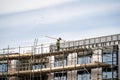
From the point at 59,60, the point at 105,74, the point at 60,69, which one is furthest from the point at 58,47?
the point at 105,74

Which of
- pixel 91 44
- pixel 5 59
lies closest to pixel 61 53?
pixel 91 44

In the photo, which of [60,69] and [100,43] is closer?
[60,69]

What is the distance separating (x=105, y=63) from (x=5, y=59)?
14.8 metres

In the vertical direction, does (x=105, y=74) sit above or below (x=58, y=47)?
below

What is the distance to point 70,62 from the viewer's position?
43281 millimetres

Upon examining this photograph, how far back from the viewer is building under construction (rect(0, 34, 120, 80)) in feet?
129

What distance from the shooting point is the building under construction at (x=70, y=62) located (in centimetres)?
3941

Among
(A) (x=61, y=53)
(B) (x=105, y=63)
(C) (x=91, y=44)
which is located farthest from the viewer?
A: (C) (x=91, y=44)

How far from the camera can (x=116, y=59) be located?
3969 cm

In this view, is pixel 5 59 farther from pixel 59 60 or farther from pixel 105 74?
pixel 105 74

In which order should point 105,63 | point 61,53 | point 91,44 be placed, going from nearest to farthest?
point 105,63, point 61,53, point 91,44

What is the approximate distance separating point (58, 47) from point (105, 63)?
783 centimetres

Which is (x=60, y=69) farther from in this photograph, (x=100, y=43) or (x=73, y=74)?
(x=100, y=43)

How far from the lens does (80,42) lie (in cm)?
4544
